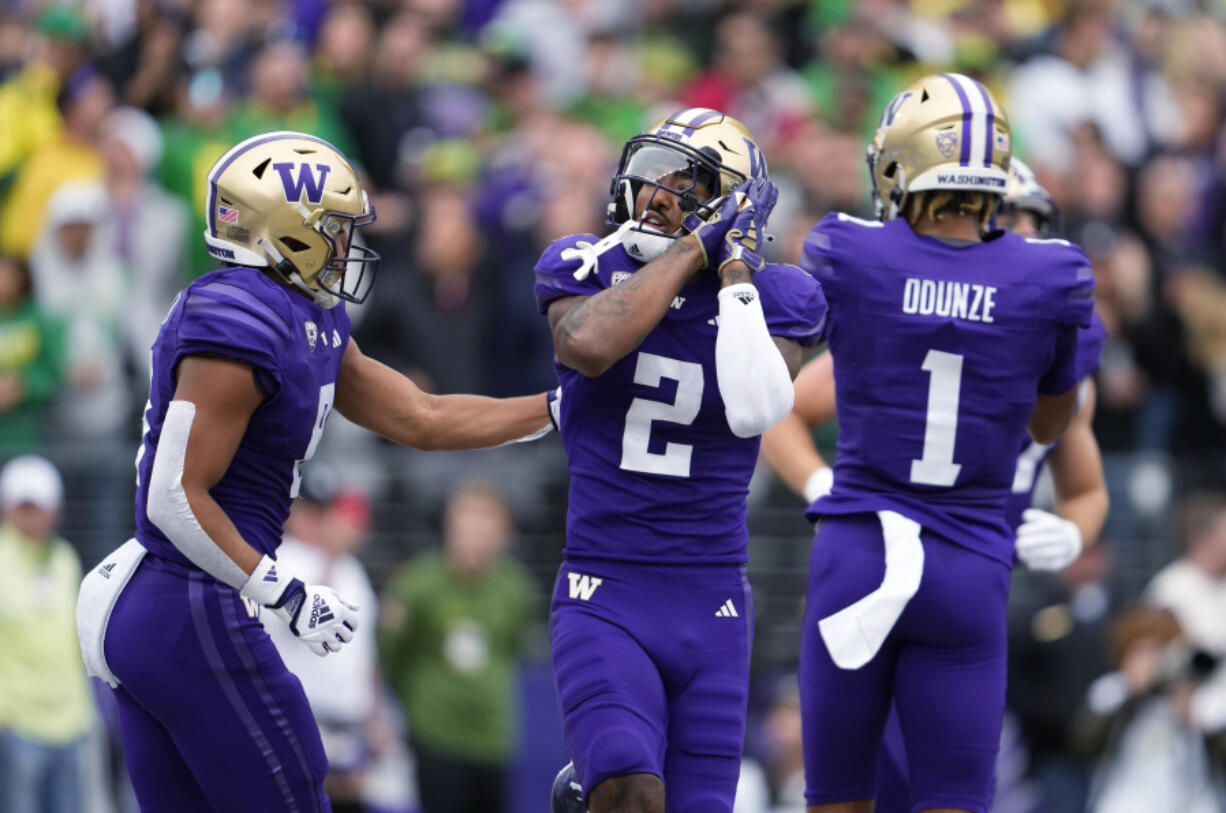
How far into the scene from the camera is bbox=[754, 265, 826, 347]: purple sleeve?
544cm

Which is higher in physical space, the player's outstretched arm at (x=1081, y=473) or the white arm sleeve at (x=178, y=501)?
the player's outstretched arm at (x=1081, y=473)

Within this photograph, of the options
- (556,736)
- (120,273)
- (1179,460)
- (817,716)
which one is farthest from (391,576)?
(817,716)

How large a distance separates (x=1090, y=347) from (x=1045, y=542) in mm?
644

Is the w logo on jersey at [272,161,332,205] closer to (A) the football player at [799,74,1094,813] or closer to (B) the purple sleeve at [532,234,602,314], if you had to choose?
(B) the purple sleeve at [532,234,602,314]

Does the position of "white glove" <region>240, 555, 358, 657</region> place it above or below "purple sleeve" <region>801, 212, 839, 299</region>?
below

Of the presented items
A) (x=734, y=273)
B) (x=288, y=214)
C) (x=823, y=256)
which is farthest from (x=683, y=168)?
(x=288, y=214)

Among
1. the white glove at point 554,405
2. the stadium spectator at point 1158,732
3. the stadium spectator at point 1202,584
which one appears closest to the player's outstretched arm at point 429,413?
the white glove at point 554,405

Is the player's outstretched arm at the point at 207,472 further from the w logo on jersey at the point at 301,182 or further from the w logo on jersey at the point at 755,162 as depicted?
the w logo on jersey at the point at 755,162

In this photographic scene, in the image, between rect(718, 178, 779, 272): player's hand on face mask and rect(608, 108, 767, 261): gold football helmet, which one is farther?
rect(608, 108, 767, 261): gold football helmet

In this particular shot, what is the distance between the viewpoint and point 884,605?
18.6ft

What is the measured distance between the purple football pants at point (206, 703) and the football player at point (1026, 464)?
181 centimetres

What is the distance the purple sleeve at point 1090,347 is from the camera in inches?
247

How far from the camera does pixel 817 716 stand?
582cm

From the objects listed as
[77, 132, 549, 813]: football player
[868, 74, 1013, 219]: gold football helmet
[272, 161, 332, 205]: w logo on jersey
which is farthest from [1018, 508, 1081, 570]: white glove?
[272, 161, 332, 205]: w logo on jersey
